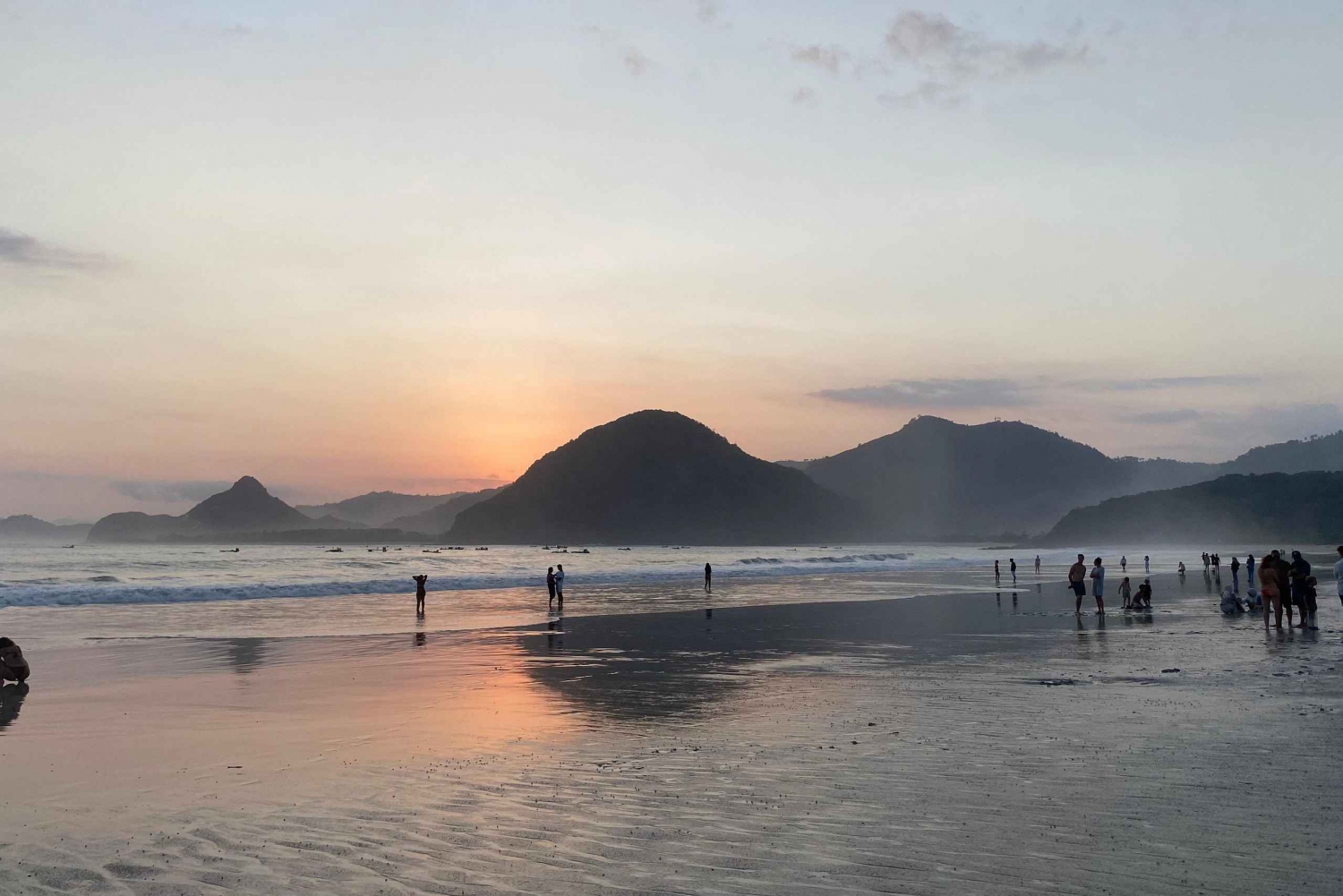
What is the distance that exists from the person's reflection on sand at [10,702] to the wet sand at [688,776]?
125 mm

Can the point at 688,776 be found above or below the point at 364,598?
above

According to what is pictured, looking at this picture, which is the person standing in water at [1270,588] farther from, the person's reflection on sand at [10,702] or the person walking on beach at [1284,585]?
Answer: the person's reflection on sand at [10,702]

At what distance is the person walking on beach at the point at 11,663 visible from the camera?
60.5 feet

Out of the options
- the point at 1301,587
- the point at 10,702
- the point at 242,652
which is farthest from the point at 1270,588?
the point at 10,702

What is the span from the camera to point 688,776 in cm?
1045

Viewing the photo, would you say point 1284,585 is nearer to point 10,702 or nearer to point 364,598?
point 10,702

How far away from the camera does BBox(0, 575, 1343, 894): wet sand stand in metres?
7.28

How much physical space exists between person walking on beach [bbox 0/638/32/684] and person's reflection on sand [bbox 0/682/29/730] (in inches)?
7.3

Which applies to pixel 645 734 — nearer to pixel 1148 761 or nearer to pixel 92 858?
pixel 1148 761

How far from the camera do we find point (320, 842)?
8203 millimetres

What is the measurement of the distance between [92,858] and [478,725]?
21.3ft

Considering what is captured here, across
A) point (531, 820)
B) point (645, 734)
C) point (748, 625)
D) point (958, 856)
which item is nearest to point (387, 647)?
point (748, 625)

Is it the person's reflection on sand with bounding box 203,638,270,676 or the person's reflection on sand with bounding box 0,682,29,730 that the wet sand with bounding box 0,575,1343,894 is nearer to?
the person's reflection on sand with bounding box 0,682,29,730

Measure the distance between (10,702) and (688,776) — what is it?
508 inches
